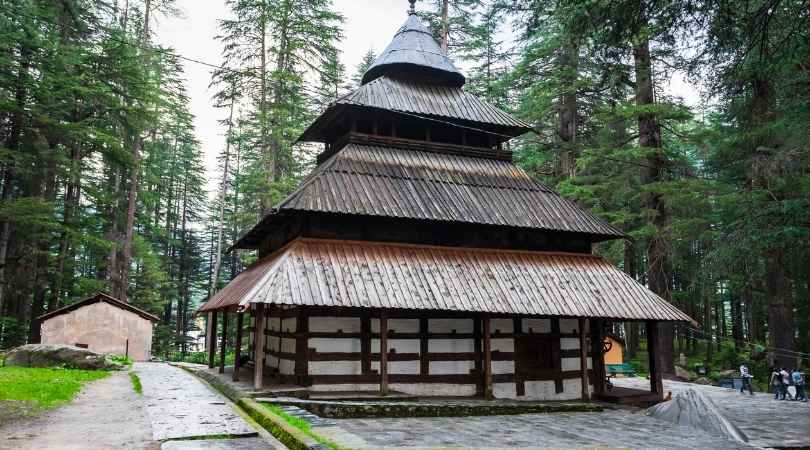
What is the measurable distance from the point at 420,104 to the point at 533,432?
11014 millimetres

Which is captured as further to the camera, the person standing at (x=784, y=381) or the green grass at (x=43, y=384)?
the person standing at (x=784, y=381)

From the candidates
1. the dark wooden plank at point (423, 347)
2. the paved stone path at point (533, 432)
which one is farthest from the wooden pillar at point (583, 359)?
the dark wooden plank at point (423, 347)

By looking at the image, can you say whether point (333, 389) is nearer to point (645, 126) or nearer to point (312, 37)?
point (645, 126)

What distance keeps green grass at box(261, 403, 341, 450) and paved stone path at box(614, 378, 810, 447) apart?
8.27 m

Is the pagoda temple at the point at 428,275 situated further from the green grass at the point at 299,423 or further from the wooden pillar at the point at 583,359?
the green grass at the point at 299,423

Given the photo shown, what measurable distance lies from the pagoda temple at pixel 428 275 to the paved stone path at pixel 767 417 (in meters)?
2.42

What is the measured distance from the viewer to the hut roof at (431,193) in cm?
1409

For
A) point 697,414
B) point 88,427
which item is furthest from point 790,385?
point 88,427

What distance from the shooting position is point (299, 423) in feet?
28.6

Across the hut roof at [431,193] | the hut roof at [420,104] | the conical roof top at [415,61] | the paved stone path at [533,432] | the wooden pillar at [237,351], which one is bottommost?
the paved stone path at [533,432]

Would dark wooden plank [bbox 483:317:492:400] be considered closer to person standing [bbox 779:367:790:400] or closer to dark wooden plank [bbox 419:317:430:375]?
dark wooden plank [bbox 419:317:430:375]

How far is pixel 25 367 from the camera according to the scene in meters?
17.8

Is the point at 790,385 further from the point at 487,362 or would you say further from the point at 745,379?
the point at 487,362

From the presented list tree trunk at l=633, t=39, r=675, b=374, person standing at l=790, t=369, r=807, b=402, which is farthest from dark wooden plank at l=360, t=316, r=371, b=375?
person standing at l=790, t=369, r=807, b=402
